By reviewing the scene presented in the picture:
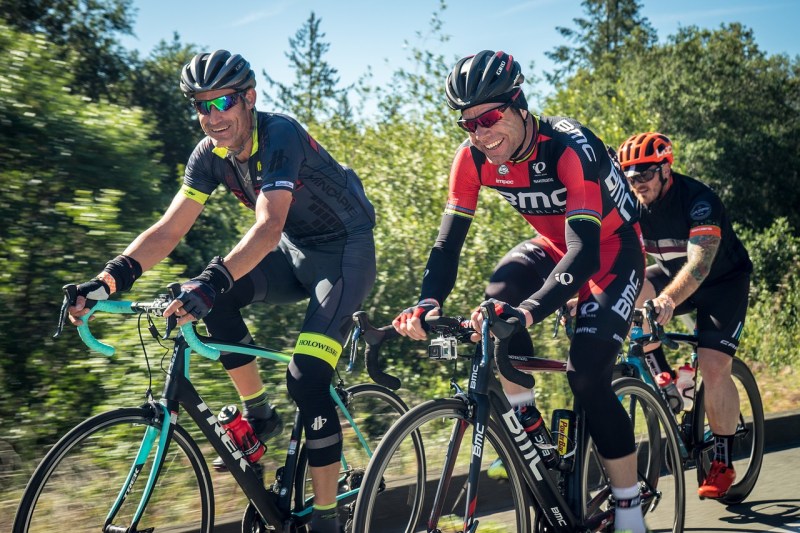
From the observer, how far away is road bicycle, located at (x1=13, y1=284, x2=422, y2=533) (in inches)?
131

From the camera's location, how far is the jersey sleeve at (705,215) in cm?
516

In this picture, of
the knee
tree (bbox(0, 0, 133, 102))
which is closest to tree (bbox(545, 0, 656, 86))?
tree (bbox(0, 0, 133, 102))

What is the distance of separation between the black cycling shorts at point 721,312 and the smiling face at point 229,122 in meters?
3.25

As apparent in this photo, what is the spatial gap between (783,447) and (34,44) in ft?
Result: 22.6

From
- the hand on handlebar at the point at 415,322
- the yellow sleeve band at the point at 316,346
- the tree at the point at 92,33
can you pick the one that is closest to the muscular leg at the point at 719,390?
the hand on handlebar at the point at 415,322

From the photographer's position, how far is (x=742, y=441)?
5828mm

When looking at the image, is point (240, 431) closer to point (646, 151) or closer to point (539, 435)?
point (539, 435)

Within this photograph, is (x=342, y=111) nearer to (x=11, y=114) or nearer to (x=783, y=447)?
(x=11, y=114)

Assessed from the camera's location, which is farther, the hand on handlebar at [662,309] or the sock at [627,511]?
the hand on handlebar at [662,309]

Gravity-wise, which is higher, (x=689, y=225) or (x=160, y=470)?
(x=689, y=225)

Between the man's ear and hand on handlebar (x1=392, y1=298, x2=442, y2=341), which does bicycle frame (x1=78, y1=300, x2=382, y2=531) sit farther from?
the man's ear

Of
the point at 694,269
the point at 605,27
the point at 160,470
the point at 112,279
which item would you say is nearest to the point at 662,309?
the point at 694,269

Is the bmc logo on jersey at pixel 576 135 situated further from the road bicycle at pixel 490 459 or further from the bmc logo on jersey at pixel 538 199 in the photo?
the road bicycle at pixel 490 459

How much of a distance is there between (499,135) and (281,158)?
1026mm
